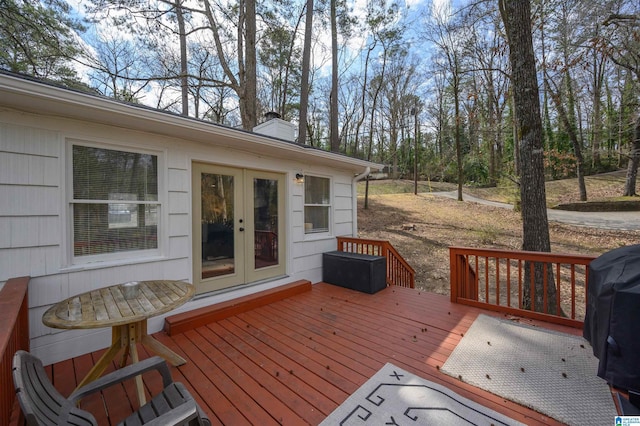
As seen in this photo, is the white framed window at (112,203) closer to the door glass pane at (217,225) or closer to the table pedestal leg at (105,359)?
the door glass pane at (217,225)

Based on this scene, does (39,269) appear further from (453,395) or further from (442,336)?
(442,336)

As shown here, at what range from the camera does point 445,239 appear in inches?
362

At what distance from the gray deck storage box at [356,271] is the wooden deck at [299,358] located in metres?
0.50

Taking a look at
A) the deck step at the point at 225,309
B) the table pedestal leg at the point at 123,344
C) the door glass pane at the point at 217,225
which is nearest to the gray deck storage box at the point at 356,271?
the deck step at the point at 225,309

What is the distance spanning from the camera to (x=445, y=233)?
9.78m

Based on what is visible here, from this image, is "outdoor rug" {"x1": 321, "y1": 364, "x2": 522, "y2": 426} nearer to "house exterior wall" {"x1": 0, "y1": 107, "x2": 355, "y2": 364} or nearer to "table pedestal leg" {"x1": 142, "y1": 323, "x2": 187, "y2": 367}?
"table pedestal leg" {"x1": 142, "y1": 323, "x2": 187, "y2": 367}

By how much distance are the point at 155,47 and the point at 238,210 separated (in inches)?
247

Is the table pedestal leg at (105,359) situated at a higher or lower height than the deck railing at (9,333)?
lower

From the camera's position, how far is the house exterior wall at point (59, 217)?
2.25 meters

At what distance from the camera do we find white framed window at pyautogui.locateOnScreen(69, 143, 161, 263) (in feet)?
8.43

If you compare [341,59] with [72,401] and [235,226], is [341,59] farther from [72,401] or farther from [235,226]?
[72,401]

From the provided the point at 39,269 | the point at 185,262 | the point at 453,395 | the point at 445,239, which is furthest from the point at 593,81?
the point at 39,269

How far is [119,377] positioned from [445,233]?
33.4 ft

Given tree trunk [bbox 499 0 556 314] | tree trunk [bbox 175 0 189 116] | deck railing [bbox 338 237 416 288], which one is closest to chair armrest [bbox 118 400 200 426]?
deck railing [bbox 338 237 416 288]
